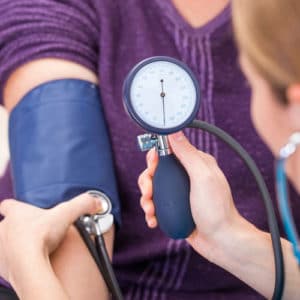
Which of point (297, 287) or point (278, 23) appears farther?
point (297, 287)

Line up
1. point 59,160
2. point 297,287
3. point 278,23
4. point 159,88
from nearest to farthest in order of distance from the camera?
point 278,23, point 159,88, point 297,287, point 59,160

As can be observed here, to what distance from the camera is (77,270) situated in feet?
3.58

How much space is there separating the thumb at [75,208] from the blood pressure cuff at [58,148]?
0.07 m

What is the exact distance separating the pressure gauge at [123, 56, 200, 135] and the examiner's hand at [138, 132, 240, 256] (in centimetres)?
7

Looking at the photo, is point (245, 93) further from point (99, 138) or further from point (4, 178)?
point (4, 178)

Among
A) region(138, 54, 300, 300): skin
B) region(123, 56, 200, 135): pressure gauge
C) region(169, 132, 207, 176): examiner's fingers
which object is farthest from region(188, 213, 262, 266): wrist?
region(123, 56, 200, 135): pressure gauge

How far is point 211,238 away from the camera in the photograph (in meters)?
1.05

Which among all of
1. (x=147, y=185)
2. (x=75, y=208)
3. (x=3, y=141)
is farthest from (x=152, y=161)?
(x=3, y=141)

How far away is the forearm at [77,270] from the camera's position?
107 cm

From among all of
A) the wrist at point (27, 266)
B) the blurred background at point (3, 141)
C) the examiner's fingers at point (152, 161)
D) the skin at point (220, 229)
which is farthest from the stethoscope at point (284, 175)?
the blurred background at point (3, 141)

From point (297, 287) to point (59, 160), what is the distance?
44 cm

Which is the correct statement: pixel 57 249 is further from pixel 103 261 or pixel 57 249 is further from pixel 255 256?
pixel 255 256

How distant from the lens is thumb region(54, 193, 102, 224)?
1039 mm

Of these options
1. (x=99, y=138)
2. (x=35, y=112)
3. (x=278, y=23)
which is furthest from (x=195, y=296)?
(x=278, y=23)
